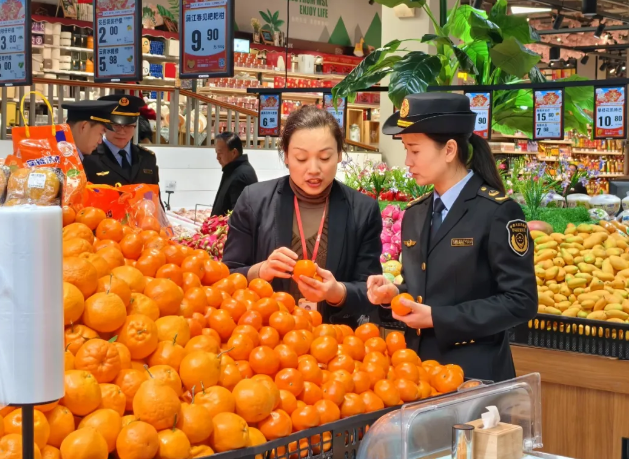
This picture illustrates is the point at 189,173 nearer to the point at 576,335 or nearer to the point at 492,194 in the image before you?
the point at 576,335

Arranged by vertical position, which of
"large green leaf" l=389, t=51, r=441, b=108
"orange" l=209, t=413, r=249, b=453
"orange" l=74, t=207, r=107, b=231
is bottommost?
"orange" l=209, t=413, r=249, b=453

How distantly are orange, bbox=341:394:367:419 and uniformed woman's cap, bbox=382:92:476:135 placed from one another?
0.87m

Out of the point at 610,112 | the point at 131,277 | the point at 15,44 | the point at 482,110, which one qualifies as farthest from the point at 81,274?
the point at 15,44

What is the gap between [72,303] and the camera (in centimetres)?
168

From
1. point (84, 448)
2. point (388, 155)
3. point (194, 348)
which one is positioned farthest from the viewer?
point (388, 155)

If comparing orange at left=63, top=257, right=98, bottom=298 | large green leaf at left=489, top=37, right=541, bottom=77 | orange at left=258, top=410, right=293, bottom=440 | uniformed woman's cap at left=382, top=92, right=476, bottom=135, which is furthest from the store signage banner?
orange at left=258, top=410, right=293, bottom=440

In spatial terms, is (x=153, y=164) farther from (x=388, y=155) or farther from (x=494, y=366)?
(x=388, y=155)

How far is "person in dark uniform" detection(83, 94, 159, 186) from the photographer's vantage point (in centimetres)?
545

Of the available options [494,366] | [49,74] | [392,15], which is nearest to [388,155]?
[392,15]

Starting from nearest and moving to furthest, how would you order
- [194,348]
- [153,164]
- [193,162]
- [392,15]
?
[194,348] < [153,164] < [392,15] < [193,162]

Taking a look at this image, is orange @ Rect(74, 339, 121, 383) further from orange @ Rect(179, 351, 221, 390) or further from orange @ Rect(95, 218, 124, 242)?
orange @ Rect(95, 218, 124, 242)

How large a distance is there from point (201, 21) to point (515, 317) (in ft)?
15.3

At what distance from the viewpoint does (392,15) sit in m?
10.5

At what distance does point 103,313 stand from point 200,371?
0.77 feet
